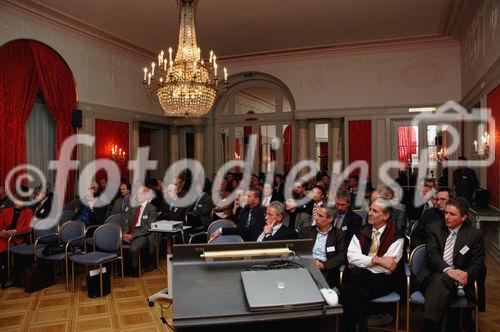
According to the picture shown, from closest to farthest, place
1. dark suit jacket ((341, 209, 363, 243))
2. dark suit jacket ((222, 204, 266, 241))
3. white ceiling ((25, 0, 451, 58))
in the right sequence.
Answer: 1. dark suit jacket ((341, 209, 363, 243))
2. dark suit jacket ((222, 204, 266, 241))
3. white ceiling ((25, 0, 451, 58))

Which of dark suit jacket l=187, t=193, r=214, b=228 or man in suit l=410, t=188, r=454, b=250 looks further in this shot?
dark suit jacket l=187, t=193, r=214, b=228

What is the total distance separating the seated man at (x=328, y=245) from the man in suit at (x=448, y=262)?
2.31ft

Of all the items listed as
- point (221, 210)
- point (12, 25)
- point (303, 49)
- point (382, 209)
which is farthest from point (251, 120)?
point (382, 209)

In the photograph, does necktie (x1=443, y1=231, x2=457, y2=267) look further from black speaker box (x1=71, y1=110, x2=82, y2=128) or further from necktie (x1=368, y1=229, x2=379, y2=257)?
black speaker box (x1=71, y1=110, x2=82, y2=128)

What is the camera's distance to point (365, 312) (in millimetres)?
3307

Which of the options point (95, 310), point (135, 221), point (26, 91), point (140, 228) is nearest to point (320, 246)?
point (95, 310)

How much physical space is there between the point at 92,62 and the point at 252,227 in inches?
243

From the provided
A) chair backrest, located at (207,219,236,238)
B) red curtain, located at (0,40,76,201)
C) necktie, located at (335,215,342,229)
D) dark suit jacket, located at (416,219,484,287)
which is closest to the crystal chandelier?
chair backrest, located at (207,219,236,238)

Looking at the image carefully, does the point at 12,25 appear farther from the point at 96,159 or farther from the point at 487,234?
the point at 487,234

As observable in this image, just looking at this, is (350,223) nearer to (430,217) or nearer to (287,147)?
(430,217)

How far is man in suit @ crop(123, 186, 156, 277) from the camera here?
5.77 m

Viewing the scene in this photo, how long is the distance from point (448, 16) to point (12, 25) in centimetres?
837

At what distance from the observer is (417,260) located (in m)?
3.69

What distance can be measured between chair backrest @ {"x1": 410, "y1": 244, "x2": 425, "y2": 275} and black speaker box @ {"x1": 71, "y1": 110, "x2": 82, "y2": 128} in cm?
722
